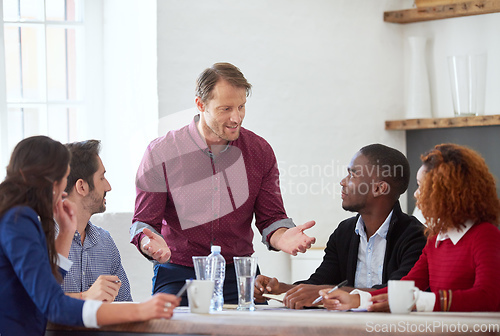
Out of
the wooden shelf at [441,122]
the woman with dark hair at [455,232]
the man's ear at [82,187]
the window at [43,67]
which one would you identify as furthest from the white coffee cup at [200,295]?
the wooden shelf at [441,122]

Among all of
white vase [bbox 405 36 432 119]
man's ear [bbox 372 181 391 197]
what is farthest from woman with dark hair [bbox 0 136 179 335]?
white vase [bbox 405 36 432 119]

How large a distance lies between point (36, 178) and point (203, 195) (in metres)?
0.99

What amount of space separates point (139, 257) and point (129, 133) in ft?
2.68

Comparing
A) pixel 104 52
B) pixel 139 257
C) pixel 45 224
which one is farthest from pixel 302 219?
pixel 45 224

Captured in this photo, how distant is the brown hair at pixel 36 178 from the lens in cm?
182

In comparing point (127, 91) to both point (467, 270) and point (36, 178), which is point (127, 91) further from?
point (467, 270)

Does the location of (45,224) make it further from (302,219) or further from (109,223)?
(302,219)

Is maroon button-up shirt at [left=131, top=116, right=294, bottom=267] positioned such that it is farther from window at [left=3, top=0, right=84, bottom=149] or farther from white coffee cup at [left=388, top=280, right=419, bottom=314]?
window at [left=3, top=0, right=84, bottom=149]

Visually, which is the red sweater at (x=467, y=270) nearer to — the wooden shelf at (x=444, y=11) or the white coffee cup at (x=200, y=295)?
the white coffee cup at (x=200, y=295)

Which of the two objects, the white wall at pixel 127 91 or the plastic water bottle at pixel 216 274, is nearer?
the plastic water bottle at pixel 216 274

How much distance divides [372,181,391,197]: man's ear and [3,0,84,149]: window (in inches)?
90.2

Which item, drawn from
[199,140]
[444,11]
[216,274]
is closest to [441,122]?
[444,11]

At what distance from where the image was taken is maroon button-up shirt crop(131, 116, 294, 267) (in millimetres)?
2691

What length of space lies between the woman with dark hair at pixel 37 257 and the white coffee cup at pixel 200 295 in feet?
0.23
